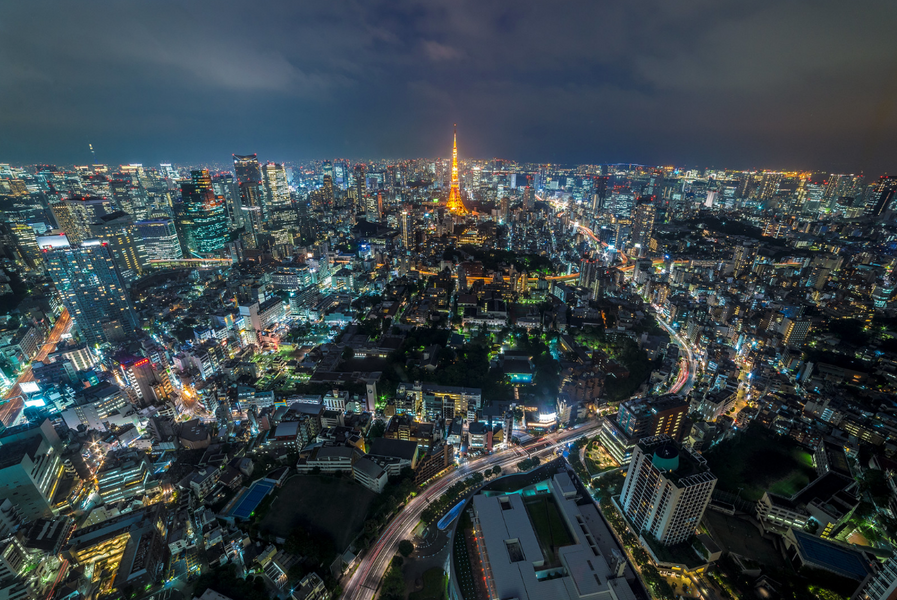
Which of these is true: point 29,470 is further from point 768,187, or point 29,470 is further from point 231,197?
point 768,187

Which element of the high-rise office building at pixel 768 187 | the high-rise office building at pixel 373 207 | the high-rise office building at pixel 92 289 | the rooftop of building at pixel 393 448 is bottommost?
the rooftop of building at pixel 393 448

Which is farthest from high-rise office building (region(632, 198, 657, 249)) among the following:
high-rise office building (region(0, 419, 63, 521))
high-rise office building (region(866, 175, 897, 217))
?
high-rise office building (region(0, 419, 63, 521))

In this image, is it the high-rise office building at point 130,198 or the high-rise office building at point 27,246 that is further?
the high-rise office building at point 130,198

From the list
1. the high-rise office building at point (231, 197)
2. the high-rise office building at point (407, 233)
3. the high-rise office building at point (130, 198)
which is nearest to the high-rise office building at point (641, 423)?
the high-rise office building at point (407, 233)

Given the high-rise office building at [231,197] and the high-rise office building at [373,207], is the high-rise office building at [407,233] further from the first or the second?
the high-rise office building at [231,197]

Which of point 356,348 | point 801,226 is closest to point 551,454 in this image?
point 356,348

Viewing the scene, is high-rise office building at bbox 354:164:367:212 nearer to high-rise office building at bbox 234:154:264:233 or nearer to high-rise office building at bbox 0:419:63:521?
high-rise office building at bbox 234:154:264:233

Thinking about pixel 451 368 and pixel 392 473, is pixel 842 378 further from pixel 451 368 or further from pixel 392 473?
pixel 392 473

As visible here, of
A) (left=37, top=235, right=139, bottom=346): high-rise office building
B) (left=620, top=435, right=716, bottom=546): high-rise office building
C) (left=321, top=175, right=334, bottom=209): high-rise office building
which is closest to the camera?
(left=620, top=435, right=716, bottom=546): high-rise office building
